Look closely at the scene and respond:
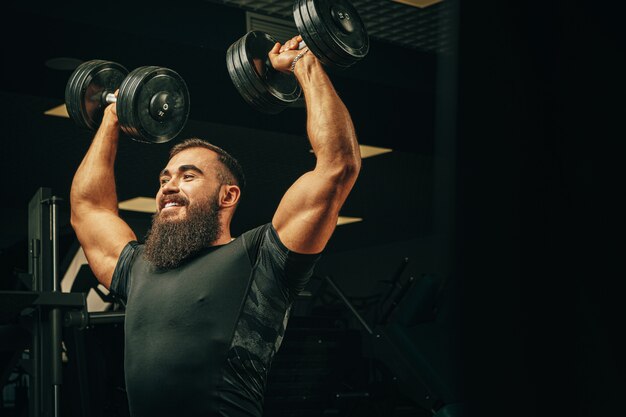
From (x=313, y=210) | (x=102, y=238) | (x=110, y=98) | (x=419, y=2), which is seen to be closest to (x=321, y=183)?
(x=313, y=210)

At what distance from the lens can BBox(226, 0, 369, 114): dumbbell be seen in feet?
5.19

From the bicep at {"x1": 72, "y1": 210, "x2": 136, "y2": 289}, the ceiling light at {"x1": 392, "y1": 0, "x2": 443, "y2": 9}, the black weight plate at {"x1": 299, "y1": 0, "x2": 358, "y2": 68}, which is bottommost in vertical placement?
the bicep at {"x1": 72, "y1": 210, "x2": 136, "y2": 289}

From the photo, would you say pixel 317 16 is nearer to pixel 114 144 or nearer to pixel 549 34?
pixel 114 144

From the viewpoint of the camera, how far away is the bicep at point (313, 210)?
4.70 ft

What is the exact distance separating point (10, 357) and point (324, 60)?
1929 millimetres

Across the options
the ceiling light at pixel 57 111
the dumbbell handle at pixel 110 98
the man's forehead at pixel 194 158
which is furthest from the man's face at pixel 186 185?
the ceiling light at pixel 57 111

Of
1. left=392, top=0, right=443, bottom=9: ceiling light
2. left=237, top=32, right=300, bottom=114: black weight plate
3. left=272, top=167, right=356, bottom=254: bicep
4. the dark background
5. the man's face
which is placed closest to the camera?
the dark background

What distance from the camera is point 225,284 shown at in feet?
4.93

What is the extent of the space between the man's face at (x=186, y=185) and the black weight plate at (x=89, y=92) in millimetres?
443

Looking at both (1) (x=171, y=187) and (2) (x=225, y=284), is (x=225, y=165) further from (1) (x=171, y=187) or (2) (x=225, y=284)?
(2) (x=225, y=284)

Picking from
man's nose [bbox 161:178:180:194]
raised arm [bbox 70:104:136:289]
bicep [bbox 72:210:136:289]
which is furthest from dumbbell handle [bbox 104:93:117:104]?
man's nose [bbox 161:178:180:194]

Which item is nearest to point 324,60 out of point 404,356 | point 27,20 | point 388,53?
point 27,20

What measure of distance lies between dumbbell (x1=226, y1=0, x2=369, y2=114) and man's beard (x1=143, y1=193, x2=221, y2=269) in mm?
320

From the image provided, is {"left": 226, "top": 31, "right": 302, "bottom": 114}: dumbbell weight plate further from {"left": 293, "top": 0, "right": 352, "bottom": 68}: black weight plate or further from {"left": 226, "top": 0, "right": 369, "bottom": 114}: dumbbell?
{"left": 293, "top": 0, "right": 352, "bottom": 68}: black weight plate
